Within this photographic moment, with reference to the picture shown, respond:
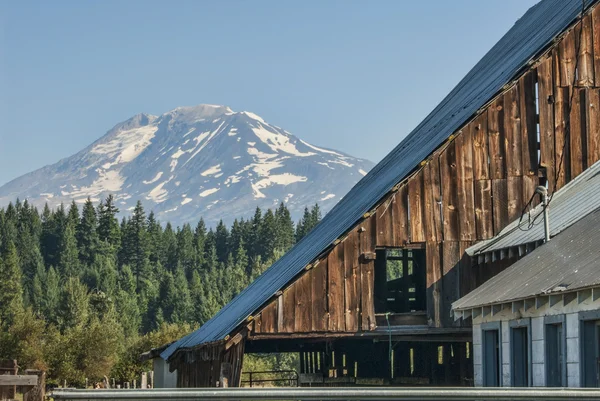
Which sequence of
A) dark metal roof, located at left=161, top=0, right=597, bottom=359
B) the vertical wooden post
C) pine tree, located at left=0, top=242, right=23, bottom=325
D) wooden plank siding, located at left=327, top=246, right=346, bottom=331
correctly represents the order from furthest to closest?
pine tree, located at left=0, top=242, right=23, bottom=325 → dark metal roof, located at left=161, top=0, right=597, bottom=359 → wooden plank siding, located at left=327, top=246, right=346, bottom=331 → the vertical wooden post

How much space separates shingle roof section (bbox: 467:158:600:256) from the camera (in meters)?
27.1

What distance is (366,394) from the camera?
11492 mm

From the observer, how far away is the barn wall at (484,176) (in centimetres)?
3062

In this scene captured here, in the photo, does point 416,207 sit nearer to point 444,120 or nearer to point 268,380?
point 444,120

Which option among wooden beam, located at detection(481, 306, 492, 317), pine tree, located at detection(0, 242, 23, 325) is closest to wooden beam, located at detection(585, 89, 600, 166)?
wooden beam, located at detection(481, 306, 492, 317)

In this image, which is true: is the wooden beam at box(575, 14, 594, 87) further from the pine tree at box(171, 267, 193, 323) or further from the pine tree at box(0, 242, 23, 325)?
the pine tree at box(171, 267, 193, 323)

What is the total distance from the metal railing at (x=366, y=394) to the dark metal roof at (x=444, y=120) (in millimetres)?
17981

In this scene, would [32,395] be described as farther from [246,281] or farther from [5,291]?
[246,281]

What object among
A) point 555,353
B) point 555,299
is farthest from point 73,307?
point 555,299

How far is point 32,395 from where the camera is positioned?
70.8ft

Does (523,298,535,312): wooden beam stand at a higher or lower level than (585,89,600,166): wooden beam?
lower

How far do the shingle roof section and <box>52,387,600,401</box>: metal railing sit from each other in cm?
1488

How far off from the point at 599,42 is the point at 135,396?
2264 centimetres

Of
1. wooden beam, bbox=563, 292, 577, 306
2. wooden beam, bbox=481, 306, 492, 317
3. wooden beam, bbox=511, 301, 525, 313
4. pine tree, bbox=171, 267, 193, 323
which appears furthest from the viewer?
pine tree, bbox=171, 267, 193, 323
